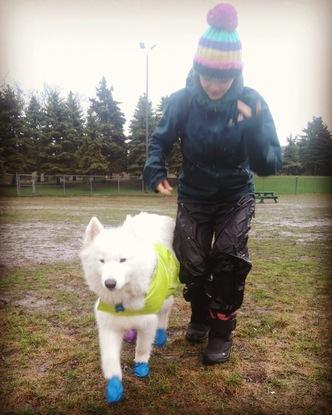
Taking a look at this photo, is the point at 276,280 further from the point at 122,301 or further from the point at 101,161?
the point at 101,161

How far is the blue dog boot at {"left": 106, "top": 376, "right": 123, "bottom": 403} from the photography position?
Result: 2.50 meters

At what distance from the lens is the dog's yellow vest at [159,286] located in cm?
272

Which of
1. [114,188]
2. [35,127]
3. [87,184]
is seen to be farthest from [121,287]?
[114,188]

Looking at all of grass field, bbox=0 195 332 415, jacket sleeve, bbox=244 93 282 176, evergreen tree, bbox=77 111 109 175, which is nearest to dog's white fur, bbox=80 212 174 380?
grass field, bbox=0 195 332 415

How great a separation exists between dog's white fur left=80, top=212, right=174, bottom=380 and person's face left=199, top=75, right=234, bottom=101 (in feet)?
3.46

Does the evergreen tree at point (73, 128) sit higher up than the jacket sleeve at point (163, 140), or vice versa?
the evergreen tree at point (73, 128)

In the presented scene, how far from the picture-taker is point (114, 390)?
2.52 m

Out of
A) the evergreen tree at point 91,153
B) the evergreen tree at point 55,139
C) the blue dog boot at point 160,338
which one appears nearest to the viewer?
the blue dog boot at point 160,338

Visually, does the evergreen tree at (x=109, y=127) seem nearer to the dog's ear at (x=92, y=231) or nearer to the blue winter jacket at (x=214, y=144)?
the blue winter jacket at (x=214, y=144)

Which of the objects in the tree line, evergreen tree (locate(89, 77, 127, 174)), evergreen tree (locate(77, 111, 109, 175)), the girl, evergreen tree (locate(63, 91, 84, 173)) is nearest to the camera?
the girl

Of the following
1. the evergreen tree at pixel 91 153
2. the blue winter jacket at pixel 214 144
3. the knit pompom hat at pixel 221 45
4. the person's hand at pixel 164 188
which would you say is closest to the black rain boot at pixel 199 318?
the blue winter jacket at pixel 214 144

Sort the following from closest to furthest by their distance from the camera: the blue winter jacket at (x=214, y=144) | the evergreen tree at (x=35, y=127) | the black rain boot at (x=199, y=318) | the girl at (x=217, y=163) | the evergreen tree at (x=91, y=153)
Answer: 1. the girl at (x=217, y=163)
2. the blue winter jacket at (x=214, y=144)
3. the black rain boot at (x=199, y=318)
4. the evergreen tree at (x=35, y=127)
5. the evergreen tree at (x=91, y=153)

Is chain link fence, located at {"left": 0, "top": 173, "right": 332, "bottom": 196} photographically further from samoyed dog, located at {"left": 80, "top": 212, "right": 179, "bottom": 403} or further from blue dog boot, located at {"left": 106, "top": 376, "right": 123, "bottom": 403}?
blue dog boot, located at {"left": 106, "top": 376, "right": 123, "bottom": 403}

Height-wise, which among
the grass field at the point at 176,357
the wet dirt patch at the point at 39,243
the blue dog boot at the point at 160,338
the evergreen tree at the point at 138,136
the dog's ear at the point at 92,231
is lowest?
the wet dirt patch at the point at 39,243
